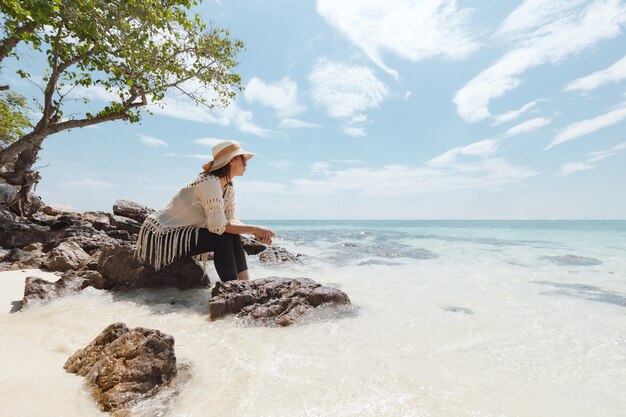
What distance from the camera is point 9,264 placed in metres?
6.32

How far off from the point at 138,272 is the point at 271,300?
2102mm

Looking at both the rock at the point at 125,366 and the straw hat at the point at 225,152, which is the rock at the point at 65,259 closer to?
the straw hat at the point at 225,152

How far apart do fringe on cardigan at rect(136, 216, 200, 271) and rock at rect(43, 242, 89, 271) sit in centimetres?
222

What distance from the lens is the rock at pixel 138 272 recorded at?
454cm

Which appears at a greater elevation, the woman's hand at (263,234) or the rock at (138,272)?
the woman's hand at (263,234)

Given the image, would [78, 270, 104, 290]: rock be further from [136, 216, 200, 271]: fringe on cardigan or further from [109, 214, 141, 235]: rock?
[109, 214, 141, 235]: rock

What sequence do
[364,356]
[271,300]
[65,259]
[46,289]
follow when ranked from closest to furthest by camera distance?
1. [364,356]
2. [271,300]
3. [46,289]
4. [65,259]

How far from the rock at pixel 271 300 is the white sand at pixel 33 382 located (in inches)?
56.5

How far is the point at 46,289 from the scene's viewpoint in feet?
13.0

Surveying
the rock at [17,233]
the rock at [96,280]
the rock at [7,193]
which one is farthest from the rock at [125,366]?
the rock at [7,193]

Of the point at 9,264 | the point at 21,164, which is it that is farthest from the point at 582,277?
the point at 21,164

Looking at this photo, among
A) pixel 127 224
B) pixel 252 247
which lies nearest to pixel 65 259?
pixel 252 247

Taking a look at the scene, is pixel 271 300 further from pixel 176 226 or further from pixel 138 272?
pixel 138 272

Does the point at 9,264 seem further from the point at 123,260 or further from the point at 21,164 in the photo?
the point at 21,164
